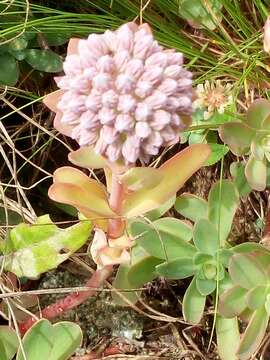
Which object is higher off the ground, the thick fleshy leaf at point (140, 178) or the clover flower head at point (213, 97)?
the clover flower head at point (213, 97)

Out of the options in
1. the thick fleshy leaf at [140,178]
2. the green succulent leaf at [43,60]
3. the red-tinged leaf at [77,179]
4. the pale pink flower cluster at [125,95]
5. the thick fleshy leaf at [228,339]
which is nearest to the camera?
the pale pink flower cluster at [125,95]

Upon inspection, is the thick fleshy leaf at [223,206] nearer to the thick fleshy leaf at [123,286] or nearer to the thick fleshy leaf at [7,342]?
the thick fleshy leaf at [123,286]

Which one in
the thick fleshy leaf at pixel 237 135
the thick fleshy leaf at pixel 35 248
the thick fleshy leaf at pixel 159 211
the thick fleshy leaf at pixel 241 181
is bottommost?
the thick fleshy leaf at pixel 35 248

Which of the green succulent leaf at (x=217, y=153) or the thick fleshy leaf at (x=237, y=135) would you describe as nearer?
the thick fleshy leaf at (x=237, y=135)

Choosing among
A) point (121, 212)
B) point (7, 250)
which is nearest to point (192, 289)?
point (121, 212)

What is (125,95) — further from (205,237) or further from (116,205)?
(205,237)

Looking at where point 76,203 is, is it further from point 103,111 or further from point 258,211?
point 258,211

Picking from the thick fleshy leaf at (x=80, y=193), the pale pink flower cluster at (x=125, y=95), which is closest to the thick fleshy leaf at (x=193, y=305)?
the thick fleshy leaf at (x=80, y=193)
